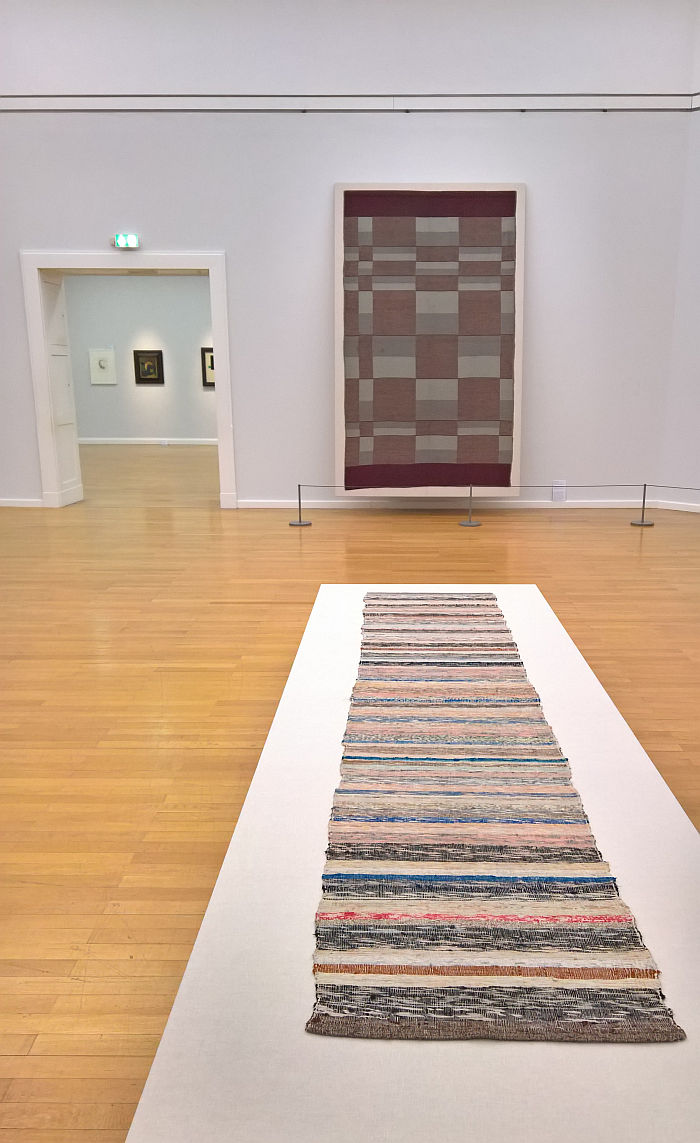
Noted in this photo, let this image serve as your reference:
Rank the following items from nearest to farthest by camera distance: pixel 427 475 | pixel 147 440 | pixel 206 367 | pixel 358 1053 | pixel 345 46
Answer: pixel 358 1053 < pixel 345 46 < pixel 427 475 < pixel 206 367 < pixel 147 440

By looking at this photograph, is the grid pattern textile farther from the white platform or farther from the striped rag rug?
the white platform

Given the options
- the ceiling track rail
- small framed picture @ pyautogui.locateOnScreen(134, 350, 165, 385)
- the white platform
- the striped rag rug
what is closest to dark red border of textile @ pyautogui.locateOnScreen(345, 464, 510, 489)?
the ceiling track rail

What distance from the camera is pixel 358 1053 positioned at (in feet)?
5.27

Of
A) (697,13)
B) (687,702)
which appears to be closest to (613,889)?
(687,702)

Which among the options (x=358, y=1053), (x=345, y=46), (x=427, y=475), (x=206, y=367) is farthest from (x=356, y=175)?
(x=206, y=367)

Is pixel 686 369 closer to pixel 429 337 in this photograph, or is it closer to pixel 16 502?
pixel 429 337

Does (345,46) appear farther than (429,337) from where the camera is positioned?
No

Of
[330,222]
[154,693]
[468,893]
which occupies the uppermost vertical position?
[330,222]

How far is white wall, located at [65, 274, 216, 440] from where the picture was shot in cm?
1362

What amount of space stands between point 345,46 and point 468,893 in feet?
22.9

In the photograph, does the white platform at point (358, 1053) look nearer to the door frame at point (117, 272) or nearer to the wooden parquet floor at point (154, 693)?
the wooden parquet floor at point (154, 693)

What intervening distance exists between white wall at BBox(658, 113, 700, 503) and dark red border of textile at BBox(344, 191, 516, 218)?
1494 mm

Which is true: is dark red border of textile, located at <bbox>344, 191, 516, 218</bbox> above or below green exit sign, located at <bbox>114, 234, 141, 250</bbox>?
above

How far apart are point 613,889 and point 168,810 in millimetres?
1384
